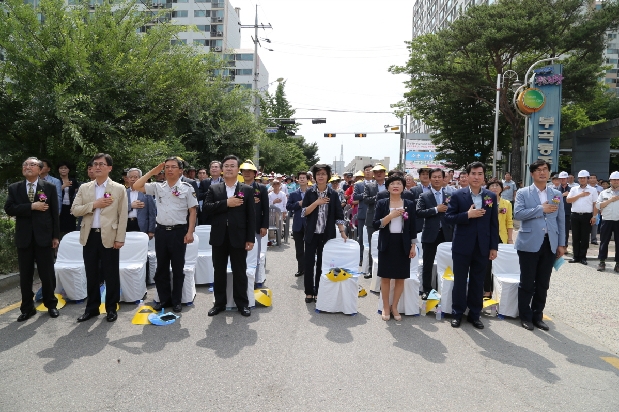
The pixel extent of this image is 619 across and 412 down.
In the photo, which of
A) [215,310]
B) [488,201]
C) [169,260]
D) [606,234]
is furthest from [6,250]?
[606,234]

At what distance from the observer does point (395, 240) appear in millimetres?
6164

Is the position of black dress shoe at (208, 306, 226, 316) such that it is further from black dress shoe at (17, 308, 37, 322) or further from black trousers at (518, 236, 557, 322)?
black trousers at (518, 236, 557, 322)

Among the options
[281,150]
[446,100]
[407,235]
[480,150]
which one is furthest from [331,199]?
[281,150]

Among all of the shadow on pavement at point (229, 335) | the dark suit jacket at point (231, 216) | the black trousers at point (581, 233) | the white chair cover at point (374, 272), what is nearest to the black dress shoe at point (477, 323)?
the white chair cover at point (374, 272)

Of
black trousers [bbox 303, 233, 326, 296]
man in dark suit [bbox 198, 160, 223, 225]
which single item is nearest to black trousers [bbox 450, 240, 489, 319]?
black trousers [bbox 303, 233, 326, 296]

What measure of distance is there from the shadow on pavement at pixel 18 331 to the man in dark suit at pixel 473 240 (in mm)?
4964

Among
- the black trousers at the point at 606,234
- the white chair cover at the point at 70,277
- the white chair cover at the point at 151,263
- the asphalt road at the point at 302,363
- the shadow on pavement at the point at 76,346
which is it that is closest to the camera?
the asphalt road at the point at 302,363

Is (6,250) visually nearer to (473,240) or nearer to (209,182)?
(209,182)

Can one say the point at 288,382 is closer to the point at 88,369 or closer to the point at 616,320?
the point at 88,369

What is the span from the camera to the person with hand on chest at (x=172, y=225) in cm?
617

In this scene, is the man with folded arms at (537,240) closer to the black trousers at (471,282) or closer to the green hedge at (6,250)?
the black trousers at (471,282)

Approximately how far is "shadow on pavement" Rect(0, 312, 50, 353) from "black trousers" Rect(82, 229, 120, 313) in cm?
57

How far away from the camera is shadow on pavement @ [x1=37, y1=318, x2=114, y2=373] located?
447 centimetres

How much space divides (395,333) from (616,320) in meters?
3.24
